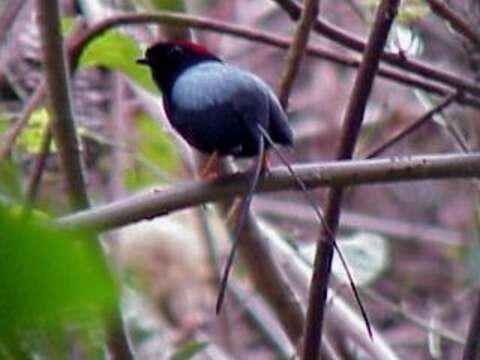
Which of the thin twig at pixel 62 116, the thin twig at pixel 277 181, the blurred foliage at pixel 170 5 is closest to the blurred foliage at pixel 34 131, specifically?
the blurred foliage at pixel 170 5

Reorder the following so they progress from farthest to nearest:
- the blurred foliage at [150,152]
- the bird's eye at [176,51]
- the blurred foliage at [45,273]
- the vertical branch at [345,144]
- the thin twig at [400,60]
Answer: the blurred foliage at [150,152]
the thin twig at [400,60]
the bird's eye at [176,51]
the vertical branch at [345,144]
the blurred foliage at [45,273]

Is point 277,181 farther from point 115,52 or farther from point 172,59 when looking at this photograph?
point 115,52

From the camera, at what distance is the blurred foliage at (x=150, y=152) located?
2.99 meters

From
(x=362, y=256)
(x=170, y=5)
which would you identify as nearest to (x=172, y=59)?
(x=170, y=5)

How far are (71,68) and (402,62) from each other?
0.55m

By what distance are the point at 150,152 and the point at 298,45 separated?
57.7 inches

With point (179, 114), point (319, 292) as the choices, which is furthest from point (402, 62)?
point (179, 114)

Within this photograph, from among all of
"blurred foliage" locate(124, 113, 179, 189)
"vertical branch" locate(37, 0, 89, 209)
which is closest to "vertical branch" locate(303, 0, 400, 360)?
"vertical branch" locate(37, 0, 89, 209)

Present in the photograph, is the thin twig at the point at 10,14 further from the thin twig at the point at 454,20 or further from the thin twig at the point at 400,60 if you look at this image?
the thin twig at the point at 454,20

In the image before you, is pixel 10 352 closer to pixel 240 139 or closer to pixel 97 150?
pixel 240 139

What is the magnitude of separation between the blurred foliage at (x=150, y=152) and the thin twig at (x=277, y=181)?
5.34ft

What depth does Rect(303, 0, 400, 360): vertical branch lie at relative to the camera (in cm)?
139

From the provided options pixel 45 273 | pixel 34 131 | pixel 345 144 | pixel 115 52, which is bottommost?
pixel 34 131

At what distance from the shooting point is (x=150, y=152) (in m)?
3.13
